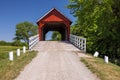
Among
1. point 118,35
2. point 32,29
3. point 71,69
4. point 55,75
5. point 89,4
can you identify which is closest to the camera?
point 55,75

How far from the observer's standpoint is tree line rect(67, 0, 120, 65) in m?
32.1

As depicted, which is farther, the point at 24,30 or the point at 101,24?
the point at 24,30

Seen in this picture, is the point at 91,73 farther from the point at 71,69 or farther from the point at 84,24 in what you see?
the point at 84,24

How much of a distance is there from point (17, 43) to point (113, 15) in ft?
226

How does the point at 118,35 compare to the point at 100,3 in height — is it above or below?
below

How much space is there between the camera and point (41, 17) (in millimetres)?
37781

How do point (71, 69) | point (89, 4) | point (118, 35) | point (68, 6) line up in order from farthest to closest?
1. point (68, 6)
2. point (89, 4)
3. point (118, 35)
4. point (71, 69)

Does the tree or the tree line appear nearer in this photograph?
the tree line

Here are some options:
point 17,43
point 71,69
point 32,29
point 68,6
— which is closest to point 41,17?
point 68,6

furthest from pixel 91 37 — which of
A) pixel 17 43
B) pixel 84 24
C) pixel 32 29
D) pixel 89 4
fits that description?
pixel 32 29

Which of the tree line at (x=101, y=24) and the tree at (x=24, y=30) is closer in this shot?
the tree line at (x=101, y=24)

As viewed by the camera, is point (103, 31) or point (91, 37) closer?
point (103, 31)

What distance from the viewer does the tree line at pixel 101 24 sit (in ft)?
105

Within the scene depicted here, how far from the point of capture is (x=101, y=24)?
32.6 meters
